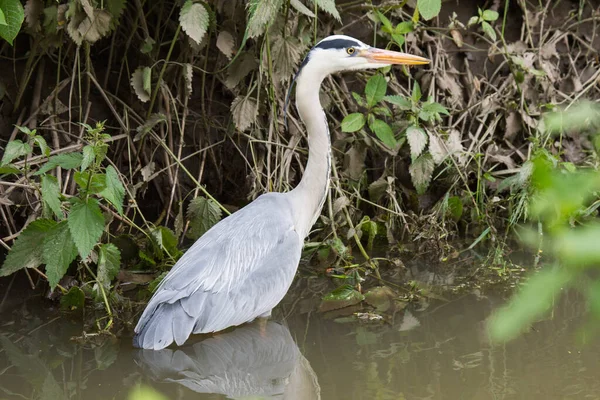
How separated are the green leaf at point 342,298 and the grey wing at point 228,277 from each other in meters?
0.22

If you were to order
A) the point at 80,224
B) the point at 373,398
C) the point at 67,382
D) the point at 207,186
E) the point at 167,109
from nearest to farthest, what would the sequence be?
the point at 373,398, the point at 67,382, the point at 80,224, the point at 167,109, the point at 207,186

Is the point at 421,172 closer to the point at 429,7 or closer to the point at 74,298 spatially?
the point at 429,7

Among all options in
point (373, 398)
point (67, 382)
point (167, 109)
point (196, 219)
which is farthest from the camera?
point (167, 109)

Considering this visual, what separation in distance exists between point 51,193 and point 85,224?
0.76 feet

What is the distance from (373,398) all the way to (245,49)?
8.19 ft

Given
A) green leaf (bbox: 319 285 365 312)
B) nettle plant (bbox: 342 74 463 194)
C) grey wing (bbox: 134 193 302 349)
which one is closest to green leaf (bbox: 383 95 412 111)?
nettle plant (bbox: 342 74 463 194)

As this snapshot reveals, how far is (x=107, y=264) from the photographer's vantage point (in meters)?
3.63

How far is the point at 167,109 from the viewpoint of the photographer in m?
4.50

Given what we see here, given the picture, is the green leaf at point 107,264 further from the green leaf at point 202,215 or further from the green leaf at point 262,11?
the green leaf at point 262,11

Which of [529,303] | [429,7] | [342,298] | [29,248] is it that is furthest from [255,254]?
[529,303]

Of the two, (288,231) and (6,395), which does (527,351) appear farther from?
(6,395)

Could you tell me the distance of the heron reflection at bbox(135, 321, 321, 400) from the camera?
2.92 meters

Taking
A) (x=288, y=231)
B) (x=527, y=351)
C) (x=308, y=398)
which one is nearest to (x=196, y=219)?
(x=288, y=231)

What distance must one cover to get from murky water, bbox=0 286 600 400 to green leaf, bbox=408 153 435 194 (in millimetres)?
1054
